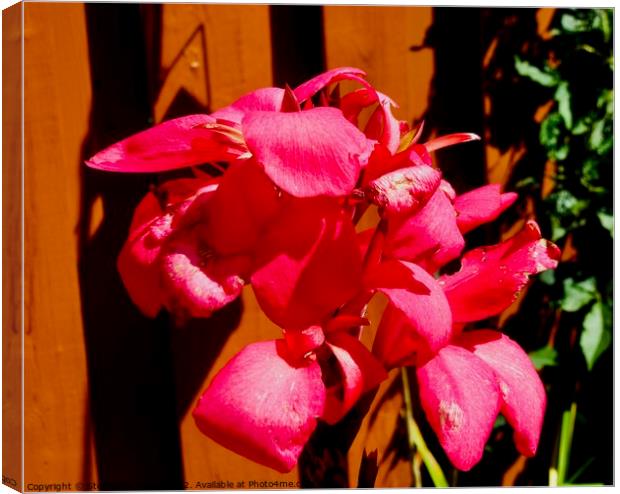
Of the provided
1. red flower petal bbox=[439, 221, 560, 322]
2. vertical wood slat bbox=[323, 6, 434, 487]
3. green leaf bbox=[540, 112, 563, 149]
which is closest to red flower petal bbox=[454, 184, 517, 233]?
red flower petal bbox=[439, 221, 560, 322]

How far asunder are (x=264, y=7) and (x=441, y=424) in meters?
0.66

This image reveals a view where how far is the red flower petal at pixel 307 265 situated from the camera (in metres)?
0.42

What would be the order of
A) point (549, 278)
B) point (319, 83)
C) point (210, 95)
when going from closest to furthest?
point (319, 83), point (210, 95), point (549, 278)

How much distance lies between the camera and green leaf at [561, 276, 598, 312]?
3.21ft

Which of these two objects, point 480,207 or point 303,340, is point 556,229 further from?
point 303,340

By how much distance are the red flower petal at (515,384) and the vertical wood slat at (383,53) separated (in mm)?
391

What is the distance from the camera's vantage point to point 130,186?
919mm

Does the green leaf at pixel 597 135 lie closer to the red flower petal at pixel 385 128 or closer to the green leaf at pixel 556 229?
the green leaf at pixel 556 229

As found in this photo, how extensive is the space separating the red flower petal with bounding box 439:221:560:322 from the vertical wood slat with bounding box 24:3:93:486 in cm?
58

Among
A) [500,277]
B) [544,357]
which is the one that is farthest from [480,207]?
[544,357]

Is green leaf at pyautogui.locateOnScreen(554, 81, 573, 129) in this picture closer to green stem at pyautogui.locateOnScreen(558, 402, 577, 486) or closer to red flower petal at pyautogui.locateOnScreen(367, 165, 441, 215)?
green stem at pyautogui.locateOnScreen(558, 402, 577, 486)

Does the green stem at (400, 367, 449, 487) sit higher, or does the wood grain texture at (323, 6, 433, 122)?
the wood grain texture at (323, 6, 433, 122)

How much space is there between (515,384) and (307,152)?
0.24 meters

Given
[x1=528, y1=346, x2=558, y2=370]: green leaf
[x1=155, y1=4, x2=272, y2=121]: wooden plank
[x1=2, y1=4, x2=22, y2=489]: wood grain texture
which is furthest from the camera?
[x1=528, y1=346, x2=558, y2=370]: green leaf
